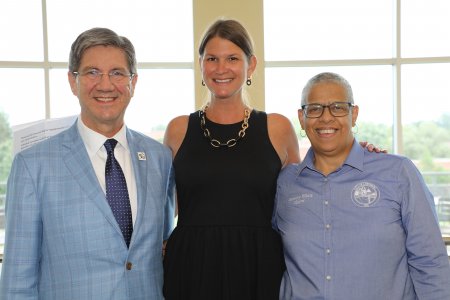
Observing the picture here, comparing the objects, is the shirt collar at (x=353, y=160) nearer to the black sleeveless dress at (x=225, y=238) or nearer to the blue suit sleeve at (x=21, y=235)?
the black sleeveless dress at (x=225, y=238)

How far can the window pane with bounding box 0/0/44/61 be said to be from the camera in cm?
625

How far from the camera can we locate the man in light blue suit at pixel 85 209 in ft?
5.90

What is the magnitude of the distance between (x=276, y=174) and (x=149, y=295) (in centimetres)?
84

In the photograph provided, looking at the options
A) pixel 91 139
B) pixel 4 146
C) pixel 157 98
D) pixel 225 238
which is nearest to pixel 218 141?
pixel 225 238

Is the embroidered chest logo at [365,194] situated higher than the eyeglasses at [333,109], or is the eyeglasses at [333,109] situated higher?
the eyeglasses at [333,109]

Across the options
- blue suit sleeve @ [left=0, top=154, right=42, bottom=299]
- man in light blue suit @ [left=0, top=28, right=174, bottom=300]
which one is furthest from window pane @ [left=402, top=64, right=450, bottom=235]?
blue suit sleeve @ [left=0, top=154, right=42, bottom=299]

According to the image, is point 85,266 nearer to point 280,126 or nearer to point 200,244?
point 200,244

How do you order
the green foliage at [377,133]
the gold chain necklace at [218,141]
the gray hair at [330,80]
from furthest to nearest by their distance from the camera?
1. the green foliage at [377,133]
2. the gold chain necklace at [218,141]
3. the gray hair at [330,80]

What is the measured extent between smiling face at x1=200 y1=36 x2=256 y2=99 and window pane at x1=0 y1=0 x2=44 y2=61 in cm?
441

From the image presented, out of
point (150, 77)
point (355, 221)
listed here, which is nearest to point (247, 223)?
point (355, 221)

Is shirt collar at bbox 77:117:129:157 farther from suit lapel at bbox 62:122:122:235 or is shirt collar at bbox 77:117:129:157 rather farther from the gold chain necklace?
the gold chain necklace

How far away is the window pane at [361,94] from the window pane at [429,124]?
8.8 inches

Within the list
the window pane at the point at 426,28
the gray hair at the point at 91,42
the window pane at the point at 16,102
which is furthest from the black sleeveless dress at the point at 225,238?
the window pane at the point at 426,28

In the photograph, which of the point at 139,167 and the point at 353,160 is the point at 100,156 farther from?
the point at 353,160
